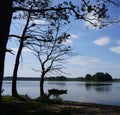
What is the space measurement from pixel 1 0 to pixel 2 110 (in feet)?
12.4

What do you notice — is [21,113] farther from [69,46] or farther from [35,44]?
[69,46]

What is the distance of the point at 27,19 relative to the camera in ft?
86.6

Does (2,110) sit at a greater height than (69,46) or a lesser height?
lesser

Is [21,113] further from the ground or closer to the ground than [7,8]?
closer to the ground

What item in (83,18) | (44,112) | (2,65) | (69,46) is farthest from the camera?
(69,46)

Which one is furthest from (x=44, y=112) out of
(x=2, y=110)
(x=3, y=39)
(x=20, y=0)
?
(x=20, y=0)

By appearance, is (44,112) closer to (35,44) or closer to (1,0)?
(1,0)

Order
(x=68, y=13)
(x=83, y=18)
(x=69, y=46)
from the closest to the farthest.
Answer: (x=83, y=18), (x=68, y=13), (x=69, y=46)

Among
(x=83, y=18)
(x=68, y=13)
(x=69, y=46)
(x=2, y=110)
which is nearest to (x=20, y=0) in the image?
(x=68, y=13)

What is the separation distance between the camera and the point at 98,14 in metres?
12.5

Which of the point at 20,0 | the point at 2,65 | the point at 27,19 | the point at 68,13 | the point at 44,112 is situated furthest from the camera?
the point at 27,19

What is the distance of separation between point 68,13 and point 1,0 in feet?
11.5

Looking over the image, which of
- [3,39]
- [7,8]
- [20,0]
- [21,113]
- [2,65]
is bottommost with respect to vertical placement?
[21,113]

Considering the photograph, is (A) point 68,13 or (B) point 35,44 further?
(B) point 35,44
